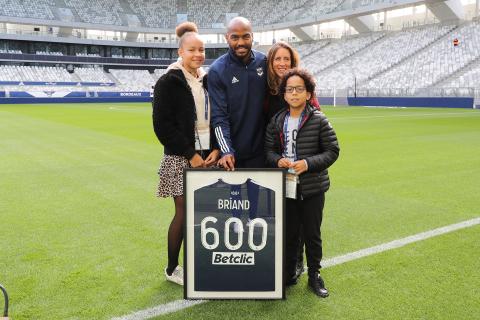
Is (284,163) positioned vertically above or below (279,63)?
below

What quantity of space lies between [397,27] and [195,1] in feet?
127

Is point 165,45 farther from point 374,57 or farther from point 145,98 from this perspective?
point 374,57

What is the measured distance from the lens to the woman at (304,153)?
3.50 meters

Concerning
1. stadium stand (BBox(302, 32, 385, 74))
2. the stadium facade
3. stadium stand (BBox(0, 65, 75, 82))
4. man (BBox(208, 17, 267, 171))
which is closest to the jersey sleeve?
man (BBox(208, 17, 267, 171))

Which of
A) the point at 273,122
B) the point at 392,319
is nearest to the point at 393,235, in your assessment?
A: the point at 392,319

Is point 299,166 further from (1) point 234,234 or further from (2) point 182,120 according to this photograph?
(2) point 182,120

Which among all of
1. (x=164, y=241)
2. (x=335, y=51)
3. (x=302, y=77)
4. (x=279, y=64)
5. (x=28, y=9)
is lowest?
(x=164, y=241)

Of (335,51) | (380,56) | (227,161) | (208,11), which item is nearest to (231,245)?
(227,161)

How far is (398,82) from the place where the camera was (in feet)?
141

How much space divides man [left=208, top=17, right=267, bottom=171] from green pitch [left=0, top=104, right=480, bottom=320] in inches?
51.7

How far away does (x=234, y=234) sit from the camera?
10.9 ft

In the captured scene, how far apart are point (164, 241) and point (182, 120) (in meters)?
1.89

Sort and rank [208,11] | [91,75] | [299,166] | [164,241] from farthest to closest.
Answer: [208,11], [91,75], [164,241], [299,166]

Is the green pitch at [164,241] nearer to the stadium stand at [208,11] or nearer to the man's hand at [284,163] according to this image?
the man's hand at [284,163]
